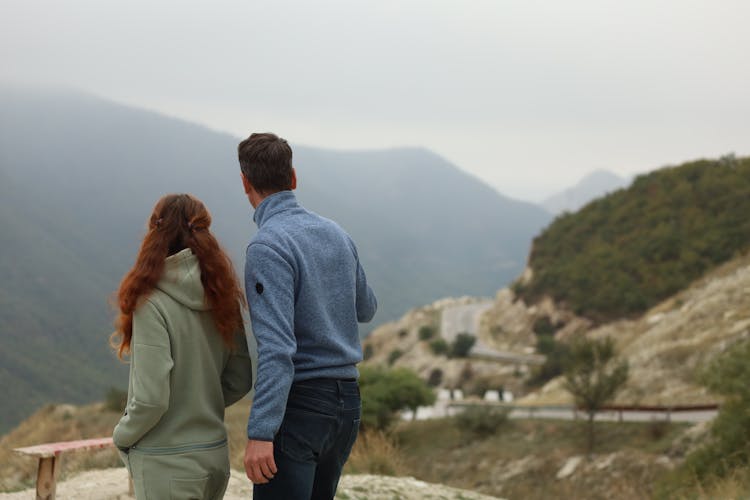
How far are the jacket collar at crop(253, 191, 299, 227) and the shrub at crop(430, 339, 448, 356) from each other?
51774 mm

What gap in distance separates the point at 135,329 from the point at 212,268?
1.39 feet

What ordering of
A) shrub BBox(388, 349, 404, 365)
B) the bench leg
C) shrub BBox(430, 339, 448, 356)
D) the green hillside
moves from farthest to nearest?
shrub BBox(388, 349, 404, 365), shrub BBox(430, 339, 448, 356), the green hillside, the bench leg

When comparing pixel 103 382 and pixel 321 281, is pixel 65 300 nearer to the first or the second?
pixel 103 382

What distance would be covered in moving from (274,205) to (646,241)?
172 feet

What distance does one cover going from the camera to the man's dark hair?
3.46 meters

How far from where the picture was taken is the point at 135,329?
3430 mm

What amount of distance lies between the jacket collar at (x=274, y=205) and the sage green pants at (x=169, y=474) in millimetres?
1099

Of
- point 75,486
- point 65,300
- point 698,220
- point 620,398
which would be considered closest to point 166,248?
point 75,486

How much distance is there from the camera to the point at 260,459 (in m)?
3.22

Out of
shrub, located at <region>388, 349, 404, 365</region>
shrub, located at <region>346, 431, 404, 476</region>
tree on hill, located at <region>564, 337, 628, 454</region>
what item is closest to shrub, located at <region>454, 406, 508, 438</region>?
tree on hill, located at <region>564, 337, 628, 454</region>

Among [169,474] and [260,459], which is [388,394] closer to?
[169,474]

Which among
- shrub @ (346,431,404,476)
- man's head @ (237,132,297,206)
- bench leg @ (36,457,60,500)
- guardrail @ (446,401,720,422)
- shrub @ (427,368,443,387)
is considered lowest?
shrub @ (427,368,443,387)

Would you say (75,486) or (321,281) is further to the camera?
(75,486)

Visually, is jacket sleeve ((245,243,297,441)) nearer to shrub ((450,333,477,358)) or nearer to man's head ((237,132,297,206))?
man's head ((237,132,297,206))
